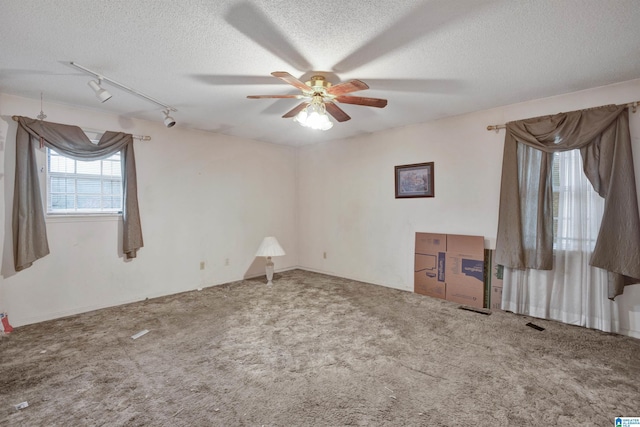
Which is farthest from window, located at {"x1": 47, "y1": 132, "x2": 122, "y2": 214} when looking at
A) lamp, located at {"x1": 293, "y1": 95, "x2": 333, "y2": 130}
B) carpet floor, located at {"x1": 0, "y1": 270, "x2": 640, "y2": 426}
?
lamp, located at {"x1": 293, "y1": 95, "x2": 333, "y2": 130}

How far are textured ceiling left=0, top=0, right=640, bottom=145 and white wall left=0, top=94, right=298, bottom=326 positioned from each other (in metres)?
0.88

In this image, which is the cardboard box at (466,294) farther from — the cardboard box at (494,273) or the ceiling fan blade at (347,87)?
the ceiling fan blade at (347,87)

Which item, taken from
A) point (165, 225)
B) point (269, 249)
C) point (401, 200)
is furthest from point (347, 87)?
point (165, 225)

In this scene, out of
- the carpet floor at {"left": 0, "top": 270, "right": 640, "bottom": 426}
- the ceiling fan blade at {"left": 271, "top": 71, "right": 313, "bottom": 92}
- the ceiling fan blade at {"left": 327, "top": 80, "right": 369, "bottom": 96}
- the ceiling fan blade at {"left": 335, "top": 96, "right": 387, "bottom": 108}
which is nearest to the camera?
the carpet floor at {"left": 0, "top": 270, "right": 640, "bottom": 426}

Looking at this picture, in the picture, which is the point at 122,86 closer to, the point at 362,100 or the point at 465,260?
the point at 362,100

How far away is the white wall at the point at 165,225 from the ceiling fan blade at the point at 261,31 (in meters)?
2.67

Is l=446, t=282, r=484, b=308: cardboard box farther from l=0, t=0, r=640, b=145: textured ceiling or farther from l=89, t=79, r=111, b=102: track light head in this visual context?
l=89, t=79, r=111, b=102: track light head

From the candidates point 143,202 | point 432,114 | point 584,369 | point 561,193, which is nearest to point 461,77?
point 432,114

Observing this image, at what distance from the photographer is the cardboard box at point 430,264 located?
3857 mm

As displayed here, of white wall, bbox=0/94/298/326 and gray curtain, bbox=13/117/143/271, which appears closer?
gray curtain, bbox=13/117/143/271

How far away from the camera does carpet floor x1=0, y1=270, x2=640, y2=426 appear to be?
1710mm

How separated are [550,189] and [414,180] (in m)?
1.57

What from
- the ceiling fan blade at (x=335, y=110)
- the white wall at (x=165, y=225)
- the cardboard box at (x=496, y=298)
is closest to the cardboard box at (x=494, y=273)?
the cardboard box at (x=496, y=298)

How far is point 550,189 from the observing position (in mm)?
Result: 3080
